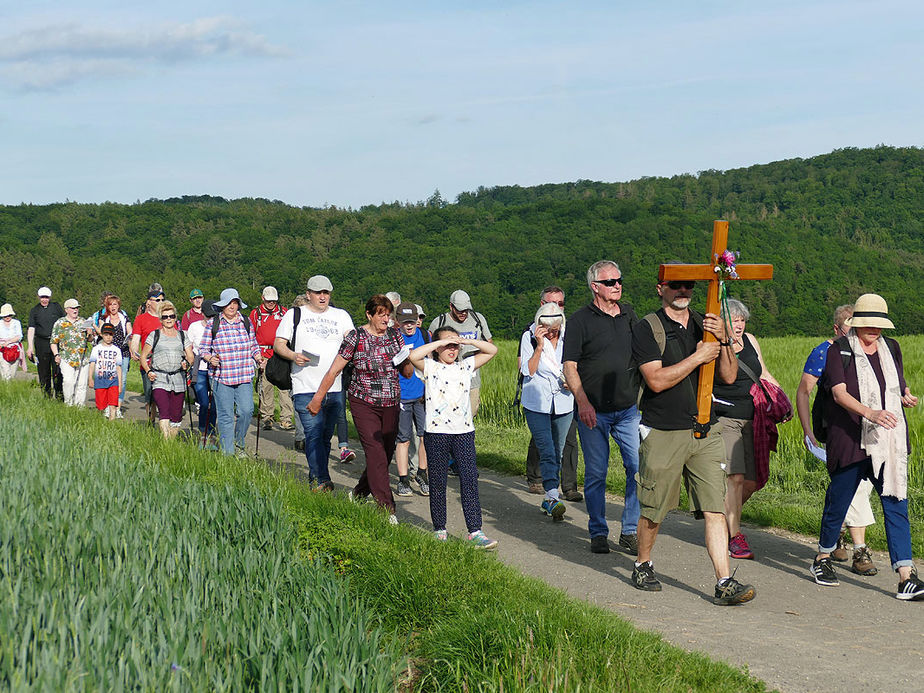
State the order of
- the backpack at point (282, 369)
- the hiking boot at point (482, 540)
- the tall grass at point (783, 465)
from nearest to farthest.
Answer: the hiking boot at point (482, 540) < the tall grass at point (783, 465) < the backpack at point (282, 369)

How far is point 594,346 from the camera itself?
775cm

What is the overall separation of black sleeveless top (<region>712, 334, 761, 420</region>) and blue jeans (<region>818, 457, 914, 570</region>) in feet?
2.73

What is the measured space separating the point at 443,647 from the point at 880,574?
3.80 meters

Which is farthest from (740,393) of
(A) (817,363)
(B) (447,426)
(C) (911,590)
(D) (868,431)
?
(B) (447,426)

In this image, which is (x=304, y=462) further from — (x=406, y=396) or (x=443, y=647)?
(x=443, y=647)

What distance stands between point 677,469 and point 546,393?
300 cm

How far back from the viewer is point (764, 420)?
24.4 ft

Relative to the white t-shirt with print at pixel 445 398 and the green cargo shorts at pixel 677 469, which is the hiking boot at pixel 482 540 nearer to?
the white t-shirt with print at pixel 445 398

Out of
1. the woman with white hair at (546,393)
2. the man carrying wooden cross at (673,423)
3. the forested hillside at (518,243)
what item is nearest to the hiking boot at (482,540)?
the man carrying wooden cross at (673,423)

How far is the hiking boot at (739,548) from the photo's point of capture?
23.7ft

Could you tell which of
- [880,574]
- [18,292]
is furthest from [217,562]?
[18,292]

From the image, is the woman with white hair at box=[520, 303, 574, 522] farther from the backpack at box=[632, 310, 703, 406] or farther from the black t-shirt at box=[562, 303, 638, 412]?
the backpack at box=[632, 310, 703, 406]

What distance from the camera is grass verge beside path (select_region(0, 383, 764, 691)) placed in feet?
11.4

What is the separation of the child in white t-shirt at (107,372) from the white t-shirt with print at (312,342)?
4624 mm
